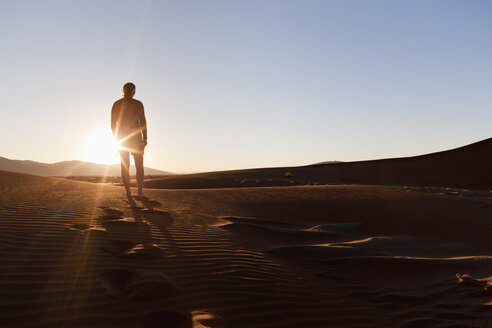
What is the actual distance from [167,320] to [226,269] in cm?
131

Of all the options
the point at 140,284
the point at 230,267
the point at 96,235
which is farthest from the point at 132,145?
the point at 140,284

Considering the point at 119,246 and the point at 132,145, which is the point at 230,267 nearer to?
the point at 119,246

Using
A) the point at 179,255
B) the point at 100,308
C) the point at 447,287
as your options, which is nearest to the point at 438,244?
the point at 447,287

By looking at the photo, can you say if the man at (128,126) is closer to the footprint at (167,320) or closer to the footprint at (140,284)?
the footprint at (140,284)

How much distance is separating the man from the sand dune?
14.9 metres

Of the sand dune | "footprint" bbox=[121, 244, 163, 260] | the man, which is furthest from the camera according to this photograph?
the sand dune

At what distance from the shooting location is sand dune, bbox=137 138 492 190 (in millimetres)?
24656

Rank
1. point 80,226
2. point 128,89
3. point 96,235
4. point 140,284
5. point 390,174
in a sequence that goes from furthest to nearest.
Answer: point 390,174, point 128,89, point 80,226, point 96,235, point 140,284

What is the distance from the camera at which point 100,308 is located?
263cm

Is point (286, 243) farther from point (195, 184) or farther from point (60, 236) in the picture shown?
point (195, 184)

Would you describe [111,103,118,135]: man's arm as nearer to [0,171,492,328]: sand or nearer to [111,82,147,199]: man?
[111,82,147,199]: man

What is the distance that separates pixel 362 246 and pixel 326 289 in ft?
6.86

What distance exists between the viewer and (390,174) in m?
30.4

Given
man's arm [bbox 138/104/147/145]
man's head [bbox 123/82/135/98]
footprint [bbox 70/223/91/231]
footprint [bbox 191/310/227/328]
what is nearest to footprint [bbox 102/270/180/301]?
footprint [bbox 191/310/227/328]
